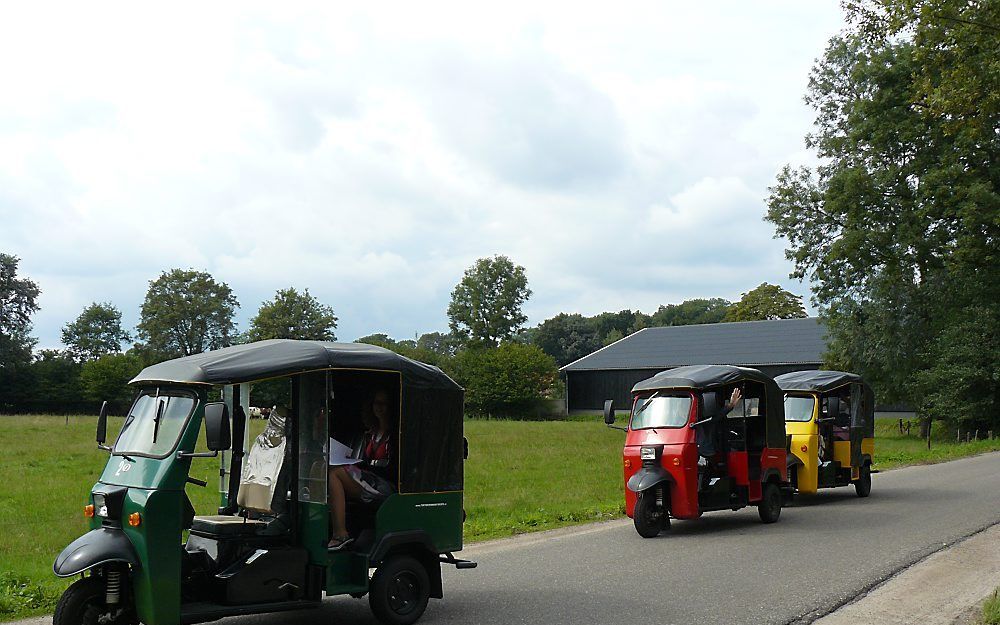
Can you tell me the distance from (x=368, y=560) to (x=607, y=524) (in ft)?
27.0

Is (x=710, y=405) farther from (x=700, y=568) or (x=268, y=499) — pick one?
(x=268, y=499)

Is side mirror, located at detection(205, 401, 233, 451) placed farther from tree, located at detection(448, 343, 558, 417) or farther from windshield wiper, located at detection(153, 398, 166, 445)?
tree, located at detection(448, 343, 558, 417)

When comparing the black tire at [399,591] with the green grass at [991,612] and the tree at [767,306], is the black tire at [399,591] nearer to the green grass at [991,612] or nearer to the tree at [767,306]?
the green grass at [991,612]

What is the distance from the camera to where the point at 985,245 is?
1004 inches

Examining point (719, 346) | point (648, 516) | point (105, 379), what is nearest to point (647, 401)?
point (648, 516)

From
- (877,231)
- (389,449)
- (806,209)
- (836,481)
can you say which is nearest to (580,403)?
(806,209)

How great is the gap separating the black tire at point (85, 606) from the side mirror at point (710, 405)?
33.3 feet

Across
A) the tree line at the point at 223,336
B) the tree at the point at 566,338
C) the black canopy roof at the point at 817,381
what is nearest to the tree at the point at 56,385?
the tree line at the point at 223,336

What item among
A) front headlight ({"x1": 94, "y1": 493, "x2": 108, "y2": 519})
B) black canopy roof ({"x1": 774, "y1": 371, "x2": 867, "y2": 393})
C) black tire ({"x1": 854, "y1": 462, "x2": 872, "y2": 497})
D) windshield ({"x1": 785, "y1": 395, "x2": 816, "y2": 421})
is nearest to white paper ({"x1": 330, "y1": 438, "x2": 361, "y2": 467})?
front headlight ({"x1": 94, "y1": 493, "x2": 108, "y2": 519})

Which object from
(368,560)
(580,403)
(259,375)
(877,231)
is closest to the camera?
(259,375)

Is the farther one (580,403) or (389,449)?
(580,403)

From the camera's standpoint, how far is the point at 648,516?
46.0ft

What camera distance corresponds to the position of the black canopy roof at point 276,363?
297 inches

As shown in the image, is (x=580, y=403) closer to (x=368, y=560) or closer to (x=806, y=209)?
(x=806, y=209)
